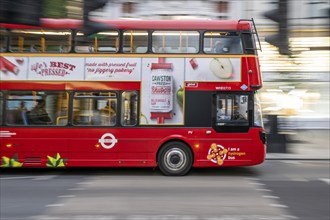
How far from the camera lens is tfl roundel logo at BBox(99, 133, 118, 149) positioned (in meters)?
10.6

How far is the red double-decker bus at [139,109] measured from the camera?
1057 cm

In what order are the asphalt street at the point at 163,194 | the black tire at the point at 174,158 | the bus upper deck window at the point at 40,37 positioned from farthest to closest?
1. the black tire at the point at 174,158
2. the asphalt street at the point at 163,194
3. the bus upper deck window at the point at 40,37

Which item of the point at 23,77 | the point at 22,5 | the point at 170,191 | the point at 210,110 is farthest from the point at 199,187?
the point at 22,5

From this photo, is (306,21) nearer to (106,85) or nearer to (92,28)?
(92,28)

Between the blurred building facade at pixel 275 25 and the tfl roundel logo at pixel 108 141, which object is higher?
the blurred building facade at pixel 275 25

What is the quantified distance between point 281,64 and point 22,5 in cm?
90

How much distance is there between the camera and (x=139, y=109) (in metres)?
10.7

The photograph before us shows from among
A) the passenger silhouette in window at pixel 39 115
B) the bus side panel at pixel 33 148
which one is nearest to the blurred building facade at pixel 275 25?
the bus side panel at pixel 33 148

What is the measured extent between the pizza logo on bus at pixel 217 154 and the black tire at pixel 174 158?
0.48 meters

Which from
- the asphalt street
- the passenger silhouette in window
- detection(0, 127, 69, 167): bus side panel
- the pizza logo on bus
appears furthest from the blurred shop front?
the passenger silhouette in window

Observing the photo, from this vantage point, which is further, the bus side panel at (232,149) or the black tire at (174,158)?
the black tire at (174,158)

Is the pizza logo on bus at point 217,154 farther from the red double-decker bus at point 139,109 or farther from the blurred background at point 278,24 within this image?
the blurred background at point 278,24

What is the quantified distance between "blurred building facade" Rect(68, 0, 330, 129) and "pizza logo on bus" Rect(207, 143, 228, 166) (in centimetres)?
920

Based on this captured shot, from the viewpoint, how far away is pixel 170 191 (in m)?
8.82
